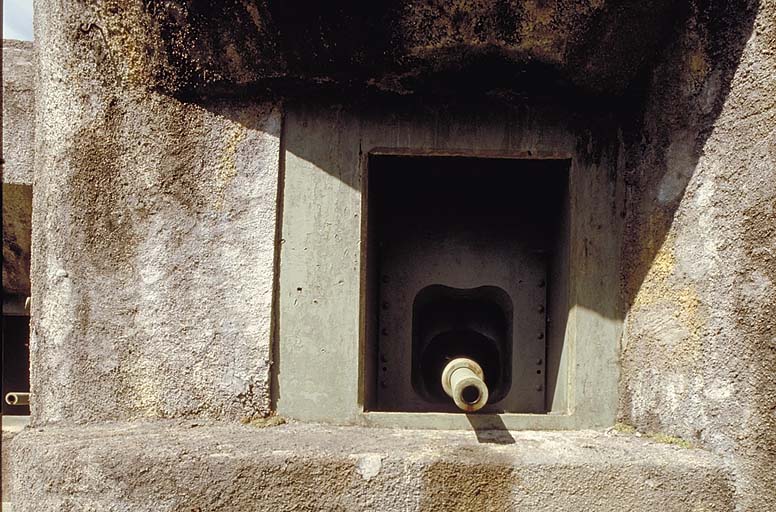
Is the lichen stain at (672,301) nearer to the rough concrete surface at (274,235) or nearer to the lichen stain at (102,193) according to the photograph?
the rough concrete surface at (274,235)

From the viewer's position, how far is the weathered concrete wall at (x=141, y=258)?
206 cm

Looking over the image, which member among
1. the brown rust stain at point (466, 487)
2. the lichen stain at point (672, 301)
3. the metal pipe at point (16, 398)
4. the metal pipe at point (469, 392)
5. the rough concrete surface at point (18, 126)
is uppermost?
the rough concrete surface at point (18, 126)

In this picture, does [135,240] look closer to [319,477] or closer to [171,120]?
[171,120]

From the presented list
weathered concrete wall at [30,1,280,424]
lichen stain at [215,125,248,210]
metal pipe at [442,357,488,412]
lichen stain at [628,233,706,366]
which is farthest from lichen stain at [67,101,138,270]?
lichen stain at [628,233,706,366]

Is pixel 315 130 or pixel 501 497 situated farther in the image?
pixel 315 130

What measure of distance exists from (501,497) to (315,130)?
1450 mm

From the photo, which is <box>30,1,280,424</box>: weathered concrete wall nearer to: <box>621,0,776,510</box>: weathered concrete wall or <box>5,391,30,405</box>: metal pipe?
<box>5,391,30,405</box>: metal pipe

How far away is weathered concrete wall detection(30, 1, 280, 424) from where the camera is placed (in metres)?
2.06

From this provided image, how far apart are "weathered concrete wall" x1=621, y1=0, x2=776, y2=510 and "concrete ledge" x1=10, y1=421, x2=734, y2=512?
0.63ft

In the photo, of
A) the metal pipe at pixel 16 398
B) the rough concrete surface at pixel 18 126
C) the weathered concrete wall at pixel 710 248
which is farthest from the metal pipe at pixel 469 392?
the rough concrete surface at pixel 18 126

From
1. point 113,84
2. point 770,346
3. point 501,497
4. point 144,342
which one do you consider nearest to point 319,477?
point 501,497

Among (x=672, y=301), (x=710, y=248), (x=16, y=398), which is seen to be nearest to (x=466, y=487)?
(x=672, y=301)

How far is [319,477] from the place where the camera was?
1780 millimetres

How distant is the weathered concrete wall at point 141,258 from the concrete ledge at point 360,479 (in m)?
0.27
